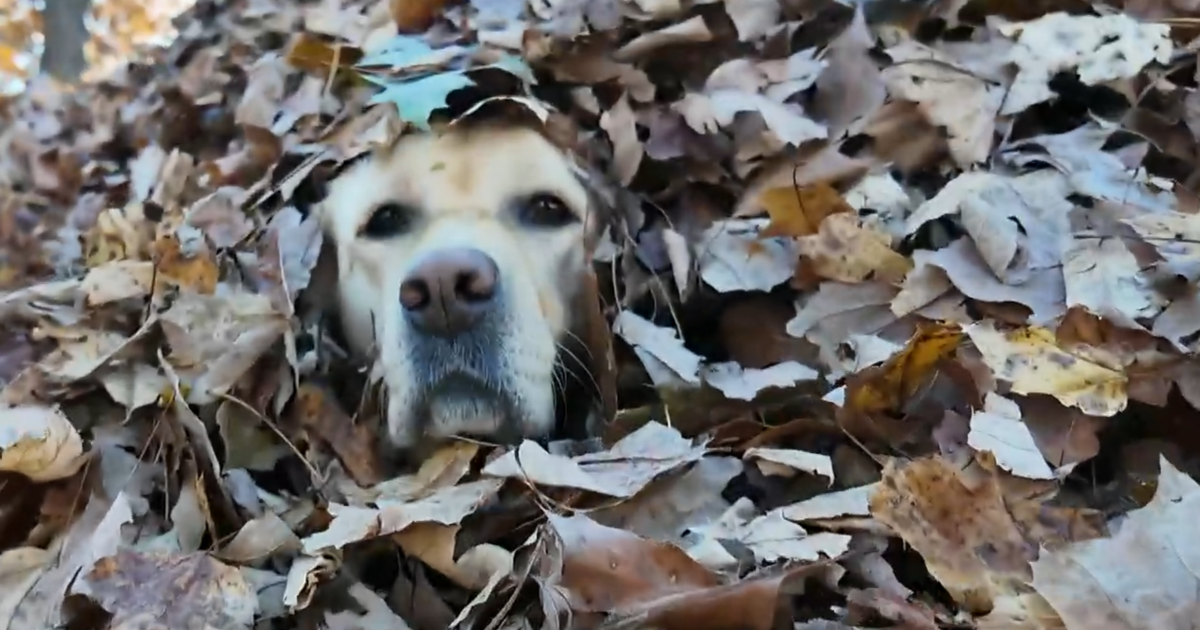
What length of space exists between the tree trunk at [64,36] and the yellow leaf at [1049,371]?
6737 mm

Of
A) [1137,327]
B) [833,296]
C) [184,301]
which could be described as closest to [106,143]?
[184,301]

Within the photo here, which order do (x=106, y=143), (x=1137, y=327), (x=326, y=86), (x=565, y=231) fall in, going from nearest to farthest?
(x=1137, y=327) → (x=565, y=231) → (x=326, y=86) → (x=106, y=143)

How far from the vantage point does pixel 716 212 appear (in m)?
2.47

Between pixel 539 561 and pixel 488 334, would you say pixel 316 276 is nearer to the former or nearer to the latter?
pixel 488 334

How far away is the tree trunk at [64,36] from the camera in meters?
7.19

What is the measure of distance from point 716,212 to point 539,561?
3.60ft

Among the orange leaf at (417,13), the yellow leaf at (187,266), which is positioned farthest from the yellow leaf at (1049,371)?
the orange leaf at (417,13)

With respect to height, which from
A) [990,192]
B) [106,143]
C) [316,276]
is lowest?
[106,143]

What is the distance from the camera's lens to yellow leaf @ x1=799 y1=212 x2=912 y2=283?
2.10 meters

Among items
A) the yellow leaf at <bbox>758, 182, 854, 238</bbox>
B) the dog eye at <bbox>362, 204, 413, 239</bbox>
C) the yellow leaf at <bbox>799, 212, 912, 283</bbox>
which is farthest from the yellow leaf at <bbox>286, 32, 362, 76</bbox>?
the yellow leaf at <bbox>799, 212, 912, 283</bbox>

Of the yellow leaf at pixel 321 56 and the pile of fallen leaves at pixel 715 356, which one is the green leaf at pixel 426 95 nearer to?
the pile of fallen leaves at pixel 715 356

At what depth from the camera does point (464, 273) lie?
81.4 inches

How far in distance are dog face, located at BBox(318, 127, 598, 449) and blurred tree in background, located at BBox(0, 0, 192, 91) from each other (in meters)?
5.84

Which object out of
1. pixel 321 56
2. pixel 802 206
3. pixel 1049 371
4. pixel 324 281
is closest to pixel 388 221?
pixel 324 281
